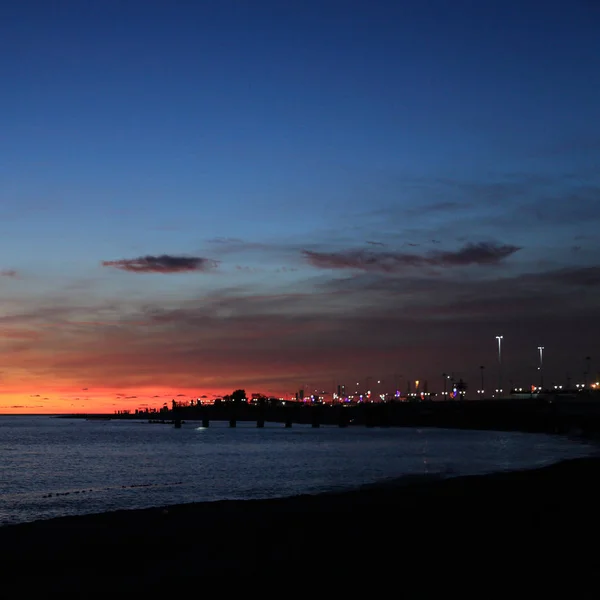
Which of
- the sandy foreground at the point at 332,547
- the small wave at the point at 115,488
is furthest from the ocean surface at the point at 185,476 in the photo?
the sandy foreground at the point at 332,547

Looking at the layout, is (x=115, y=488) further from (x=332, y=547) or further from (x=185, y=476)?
(x=332, y=547)

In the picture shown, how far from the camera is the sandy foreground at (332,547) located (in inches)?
666

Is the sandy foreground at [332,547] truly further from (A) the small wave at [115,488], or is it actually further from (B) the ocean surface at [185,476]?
(A) the small wave at [115,488]

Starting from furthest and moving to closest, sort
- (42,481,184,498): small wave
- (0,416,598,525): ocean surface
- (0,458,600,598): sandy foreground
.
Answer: (42,481,184,498): small wave < (0,416,598,525): ocean surface < (0,458,600,598): sandy foreground

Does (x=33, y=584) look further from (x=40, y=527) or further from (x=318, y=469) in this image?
(x=318, y=469)

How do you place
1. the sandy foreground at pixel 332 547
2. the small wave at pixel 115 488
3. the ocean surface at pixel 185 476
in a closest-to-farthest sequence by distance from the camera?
the sandy foreground at pixel 332 547, the ocean surface at pixel 185 476, the small wave at pixel 115 488

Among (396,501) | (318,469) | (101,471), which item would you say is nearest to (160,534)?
(396,501)

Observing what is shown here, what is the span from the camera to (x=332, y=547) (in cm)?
2122

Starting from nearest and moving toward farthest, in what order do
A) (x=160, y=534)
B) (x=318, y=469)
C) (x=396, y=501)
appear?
1. (x=160, y=534)
2. (x=396, y=501)
3. (x=318, y=469)

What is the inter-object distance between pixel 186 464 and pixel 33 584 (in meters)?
65.1

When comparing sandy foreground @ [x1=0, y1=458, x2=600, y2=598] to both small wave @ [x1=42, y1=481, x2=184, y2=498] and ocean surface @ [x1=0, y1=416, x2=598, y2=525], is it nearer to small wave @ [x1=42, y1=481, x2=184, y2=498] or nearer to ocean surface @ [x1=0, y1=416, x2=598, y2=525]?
ocean surface @ [x1=0, y1=416, x2=598, y2=525]

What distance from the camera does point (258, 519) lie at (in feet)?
91.7

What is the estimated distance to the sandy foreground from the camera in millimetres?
16906

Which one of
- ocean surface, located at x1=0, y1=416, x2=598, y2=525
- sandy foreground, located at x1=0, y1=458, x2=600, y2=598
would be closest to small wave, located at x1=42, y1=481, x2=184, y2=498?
ocean surface, located at x1=0, y1=416, x2=598, y2=525
